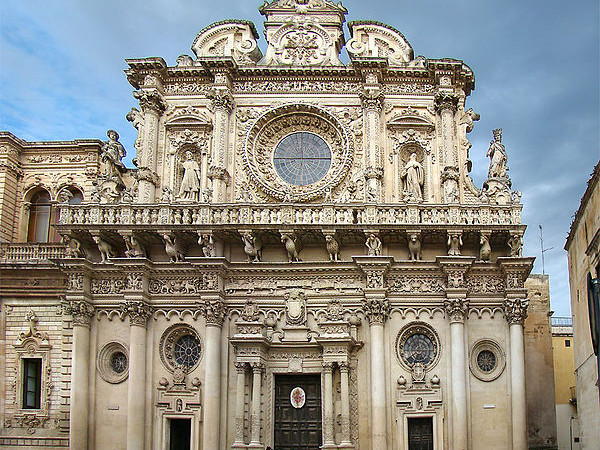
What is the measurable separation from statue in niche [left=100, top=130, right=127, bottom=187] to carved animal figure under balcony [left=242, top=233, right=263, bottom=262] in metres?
4.49

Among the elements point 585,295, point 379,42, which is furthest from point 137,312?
point 585,295

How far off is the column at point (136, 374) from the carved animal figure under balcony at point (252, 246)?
10.3 feet

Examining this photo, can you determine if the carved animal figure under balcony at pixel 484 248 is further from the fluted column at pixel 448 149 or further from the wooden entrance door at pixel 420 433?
the wooden entrance door at pixel 420 433

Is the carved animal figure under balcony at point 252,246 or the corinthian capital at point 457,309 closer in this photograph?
the corinthian capital at point 457,309

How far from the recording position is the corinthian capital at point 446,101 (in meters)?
21.2

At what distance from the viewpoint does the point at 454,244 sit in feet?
64.0

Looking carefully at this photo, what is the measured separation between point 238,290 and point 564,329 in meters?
24.0

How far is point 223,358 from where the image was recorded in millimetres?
19625

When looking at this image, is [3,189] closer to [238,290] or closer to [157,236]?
[157,236]

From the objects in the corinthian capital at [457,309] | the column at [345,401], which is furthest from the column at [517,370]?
the column at [345,401]

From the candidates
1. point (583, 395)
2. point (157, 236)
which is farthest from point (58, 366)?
point (583, 395)

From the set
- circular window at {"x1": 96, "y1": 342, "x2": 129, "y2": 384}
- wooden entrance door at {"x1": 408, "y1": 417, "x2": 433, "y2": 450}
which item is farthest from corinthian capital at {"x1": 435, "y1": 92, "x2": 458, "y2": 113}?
circular window at {"x1": 96, "y1": 342, "x2": 129, "y2": 384}

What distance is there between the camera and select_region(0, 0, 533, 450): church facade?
19.1 metres

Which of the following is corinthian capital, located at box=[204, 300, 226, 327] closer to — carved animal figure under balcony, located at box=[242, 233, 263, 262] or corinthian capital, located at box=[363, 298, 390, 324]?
carved animal figure under balcony, located at box=[242, 233, 263, 262]
